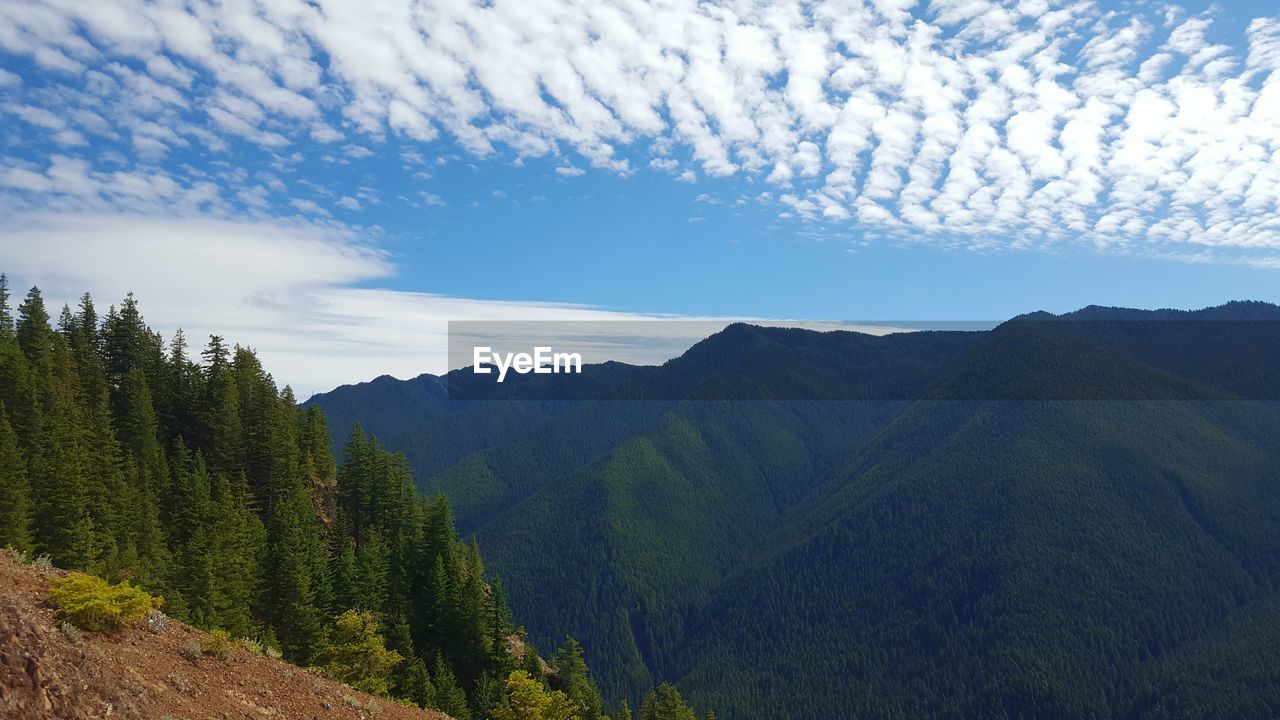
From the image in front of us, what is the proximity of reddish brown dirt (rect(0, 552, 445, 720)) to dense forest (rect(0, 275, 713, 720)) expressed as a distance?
11.5 m

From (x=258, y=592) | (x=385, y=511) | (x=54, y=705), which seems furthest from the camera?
(x=385, y=511)

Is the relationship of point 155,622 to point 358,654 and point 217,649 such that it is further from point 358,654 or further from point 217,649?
point 358,654

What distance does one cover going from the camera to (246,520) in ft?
189

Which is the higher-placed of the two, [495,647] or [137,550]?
[137,550]

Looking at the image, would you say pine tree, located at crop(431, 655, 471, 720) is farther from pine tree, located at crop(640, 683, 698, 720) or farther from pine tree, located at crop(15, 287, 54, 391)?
pine tree, located at crop(15, 287, 54, 391)

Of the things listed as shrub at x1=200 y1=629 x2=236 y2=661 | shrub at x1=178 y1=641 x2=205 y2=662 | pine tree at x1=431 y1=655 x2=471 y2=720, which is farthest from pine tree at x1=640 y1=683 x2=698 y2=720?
shrub at x1=178 y1=641 x2=205 y2=662

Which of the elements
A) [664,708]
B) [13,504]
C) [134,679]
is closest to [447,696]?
[664,708]

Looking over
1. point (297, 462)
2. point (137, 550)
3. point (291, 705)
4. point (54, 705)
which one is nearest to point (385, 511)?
point (297, 462)

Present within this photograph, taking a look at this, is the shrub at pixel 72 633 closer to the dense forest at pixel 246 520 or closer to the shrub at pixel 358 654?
the dense forest at pixel 246 520

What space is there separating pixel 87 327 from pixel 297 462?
31.4 meters

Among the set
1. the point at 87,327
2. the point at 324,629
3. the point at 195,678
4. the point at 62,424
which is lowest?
the point at 324,629

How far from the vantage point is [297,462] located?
69812 mm

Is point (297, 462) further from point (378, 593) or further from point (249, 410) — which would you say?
point (378, 593)

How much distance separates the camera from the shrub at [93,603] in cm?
1995
